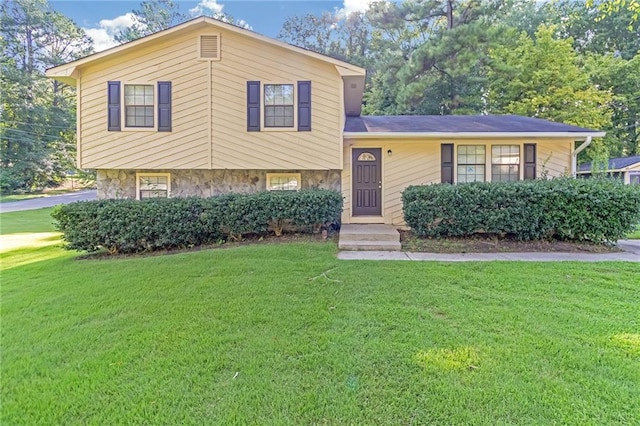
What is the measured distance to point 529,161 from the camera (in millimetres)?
9664

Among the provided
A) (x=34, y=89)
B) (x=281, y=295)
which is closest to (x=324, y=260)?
(x=281, y=295)

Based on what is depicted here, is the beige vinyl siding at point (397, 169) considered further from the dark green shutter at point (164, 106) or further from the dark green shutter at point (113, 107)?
the dark green shutter at point (113, 107)

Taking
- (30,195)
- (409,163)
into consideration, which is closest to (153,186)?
(409,163)

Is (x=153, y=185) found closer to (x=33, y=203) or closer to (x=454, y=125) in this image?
(x=454, y=125)

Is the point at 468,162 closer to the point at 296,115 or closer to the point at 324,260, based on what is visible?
the point at 296,115

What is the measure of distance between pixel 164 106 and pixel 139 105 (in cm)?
72

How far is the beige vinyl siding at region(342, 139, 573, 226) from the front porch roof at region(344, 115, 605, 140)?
→ 361 millimetres

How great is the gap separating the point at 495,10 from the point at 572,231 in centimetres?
1701

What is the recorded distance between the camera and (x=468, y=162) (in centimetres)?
980

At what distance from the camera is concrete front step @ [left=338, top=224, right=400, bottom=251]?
712 centimetres

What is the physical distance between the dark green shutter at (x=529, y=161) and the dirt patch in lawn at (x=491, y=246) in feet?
9.74

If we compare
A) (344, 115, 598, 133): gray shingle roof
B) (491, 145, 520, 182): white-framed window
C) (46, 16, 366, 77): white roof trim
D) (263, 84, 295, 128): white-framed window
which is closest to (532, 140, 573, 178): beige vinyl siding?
(344, 115, 598, 133): gray shingle roof

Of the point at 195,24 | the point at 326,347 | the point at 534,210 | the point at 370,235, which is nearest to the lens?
the point at 326,347

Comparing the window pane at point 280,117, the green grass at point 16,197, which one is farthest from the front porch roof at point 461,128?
the green grass at point 16,197
